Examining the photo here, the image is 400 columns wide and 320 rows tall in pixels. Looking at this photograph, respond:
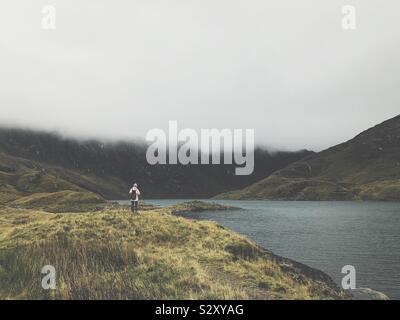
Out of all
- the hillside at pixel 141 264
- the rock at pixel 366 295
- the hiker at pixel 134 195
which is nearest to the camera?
the hillside at pixel 141 264

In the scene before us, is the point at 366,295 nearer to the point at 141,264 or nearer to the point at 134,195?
the point at 141,264

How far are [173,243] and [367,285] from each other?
2379 centimetres

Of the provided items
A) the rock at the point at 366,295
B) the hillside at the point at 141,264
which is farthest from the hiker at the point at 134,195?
the rock at the point at 366,295

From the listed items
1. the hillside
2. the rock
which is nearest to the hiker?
the hillside

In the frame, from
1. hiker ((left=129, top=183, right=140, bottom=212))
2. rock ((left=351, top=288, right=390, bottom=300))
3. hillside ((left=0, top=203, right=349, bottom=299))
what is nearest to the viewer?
hillside ((left=0, top=203, right=349, bottom=299))

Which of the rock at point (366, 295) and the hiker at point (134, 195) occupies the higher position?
the hiker at point (134, 195)

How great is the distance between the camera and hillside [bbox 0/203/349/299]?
1136 inches

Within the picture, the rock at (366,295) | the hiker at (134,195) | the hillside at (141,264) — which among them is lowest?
the rock at (366,295)

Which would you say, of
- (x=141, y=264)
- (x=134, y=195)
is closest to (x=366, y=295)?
(x=141, y=264)

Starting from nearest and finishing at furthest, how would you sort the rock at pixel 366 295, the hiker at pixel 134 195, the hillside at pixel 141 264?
the hillside at pixel 141 264
the rock at pixel 366 295
the hiker at pixel 134 195

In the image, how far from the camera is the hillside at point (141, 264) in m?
28.9

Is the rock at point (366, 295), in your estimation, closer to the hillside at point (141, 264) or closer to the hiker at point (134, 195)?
the hillside at point (141, 264)

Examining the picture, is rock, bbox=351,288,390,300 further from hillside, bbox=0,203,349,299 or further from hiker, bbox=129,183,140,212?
hiker, bbox=129,183,140,212
